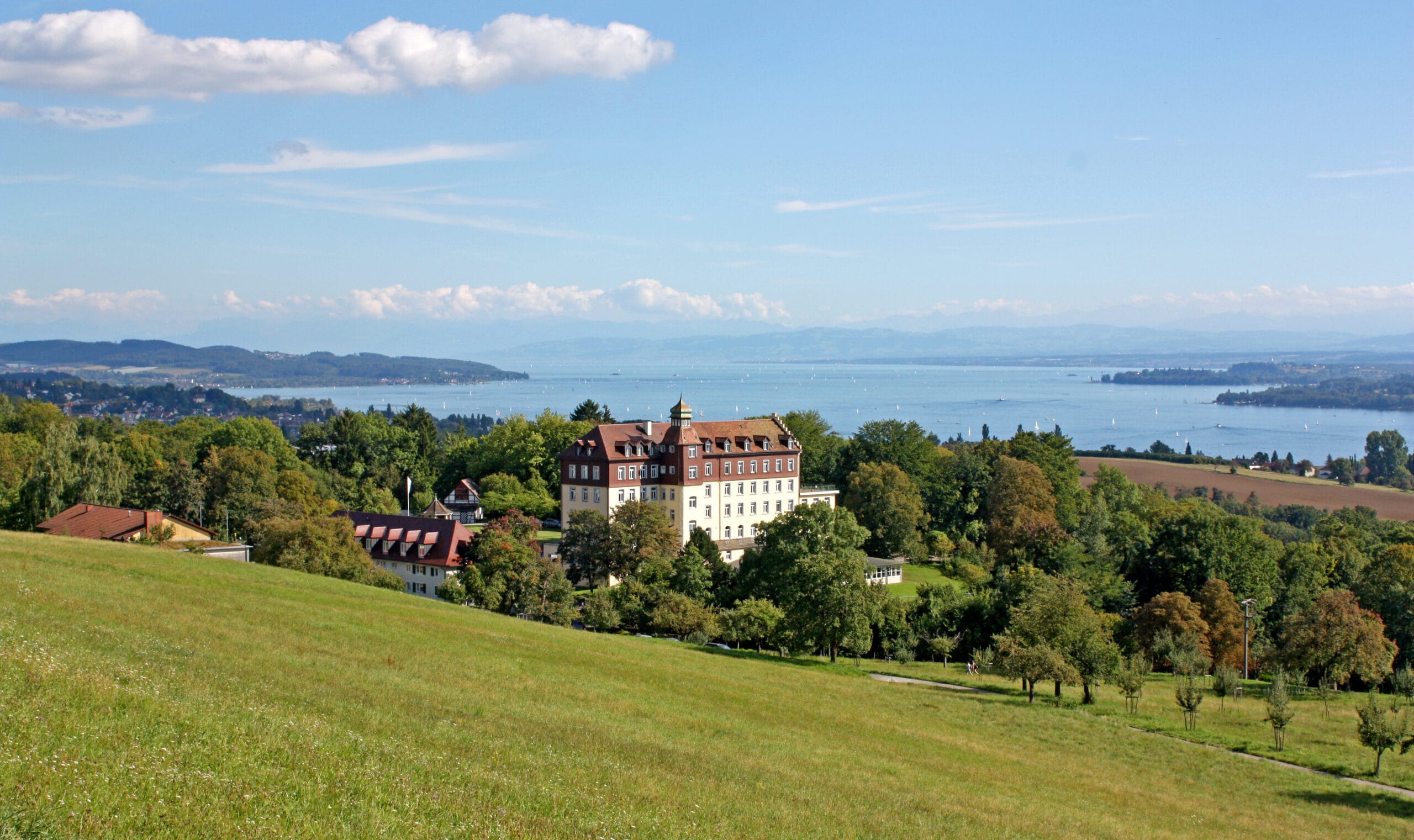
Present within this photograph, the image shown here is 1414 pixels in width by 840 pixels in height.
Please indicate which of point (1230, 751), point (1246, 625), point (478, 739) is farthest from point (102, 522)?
point (1246, 625)

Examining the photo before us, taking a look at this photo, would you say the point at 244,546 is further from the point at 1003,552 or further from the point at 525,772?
the point at 1003,552

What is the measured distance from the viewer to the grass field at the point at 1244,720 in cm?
3061

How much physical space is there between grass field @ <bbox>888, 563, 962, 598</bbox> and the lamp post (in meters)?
16.2

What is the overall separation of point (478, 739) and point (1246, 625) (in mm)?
44687

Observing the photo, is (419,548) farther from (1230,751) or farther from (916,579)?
(1230,751)

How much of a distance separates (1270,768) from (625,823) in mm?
23764

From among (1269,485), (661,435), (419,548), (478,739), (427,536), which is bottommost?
(1269,485)

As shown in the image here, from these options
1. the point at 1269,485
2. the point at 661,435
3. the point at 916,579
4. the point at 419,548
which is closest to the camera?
the point at 419,548

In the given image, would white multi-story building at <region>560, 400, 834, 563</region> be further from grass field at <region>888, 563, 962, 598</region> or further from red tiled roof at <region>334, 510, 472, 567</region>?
red tiled roof at <region>334, 510, 472, 567</region>

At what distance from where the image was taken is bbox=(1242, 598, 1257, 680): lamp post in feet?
160

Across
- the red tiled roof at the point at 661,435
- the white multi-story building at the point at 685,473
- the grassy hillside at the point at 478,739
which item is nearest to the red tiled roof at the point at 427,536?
the white multi-story building at the point at 685,473

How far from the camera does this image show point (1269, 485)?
130250 mm

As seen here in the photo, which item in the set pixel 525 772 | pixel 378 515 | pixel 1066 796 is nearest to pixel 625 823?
pixel 525 772

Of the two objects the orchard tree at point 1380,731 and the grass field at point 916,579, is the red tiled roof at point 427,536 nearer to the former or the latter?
the grass field at point 916,579
